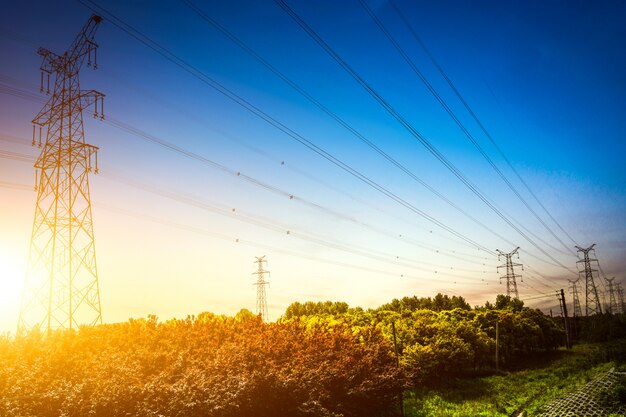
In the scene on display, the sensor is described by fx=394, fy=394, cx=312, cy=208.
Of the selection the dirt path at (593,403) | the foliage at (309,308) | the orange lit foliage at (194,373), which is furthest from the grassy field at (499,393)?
the foliage at (309,308)

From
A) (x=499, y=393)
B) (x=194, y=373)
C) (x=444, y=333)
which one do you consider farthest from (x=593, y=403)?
(x=194, y=373)

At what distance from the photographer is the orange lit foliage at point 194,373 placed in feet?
29.3

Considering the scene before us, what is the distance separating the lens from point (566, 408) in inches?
615

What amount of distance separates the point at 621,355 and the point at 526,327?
8653 millimetres

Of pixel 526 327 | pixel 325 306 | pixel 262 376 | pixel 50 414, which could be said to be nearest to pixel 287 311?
pixel 325 306

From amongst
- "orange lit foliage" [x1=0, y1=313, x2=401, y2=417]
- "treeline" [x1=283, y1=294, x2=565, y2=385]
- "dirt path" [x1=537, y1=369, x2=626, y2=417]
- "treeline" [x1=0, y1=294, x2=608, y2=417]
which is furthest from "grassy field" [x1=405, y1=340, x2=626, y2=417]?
"orange lit foliage" [x1=0, y1=313, x2=401, y2=417]

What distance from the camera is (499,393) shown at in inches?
840

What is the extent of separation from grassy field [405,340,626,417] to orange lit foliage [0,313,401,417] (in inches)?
135

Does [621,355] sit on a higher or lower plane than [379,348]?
lower

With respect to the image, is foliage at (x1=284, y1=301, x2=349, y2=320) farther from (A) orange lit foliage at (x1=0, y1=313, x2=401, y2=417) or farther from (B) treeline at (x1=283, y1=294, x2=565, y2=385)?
(A) orange lit foliage at (x1=0, y1=313, x2=401, y2=417)

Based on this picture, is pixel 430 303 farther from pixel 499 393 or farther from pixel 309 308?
pixel 499 393

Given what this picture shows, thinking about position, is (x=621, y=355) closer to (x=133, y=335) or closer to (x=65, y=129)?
(x=133, y=335)

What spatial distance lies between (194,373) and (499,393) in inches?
708

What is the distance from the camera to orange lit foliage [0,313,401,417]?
893cm
